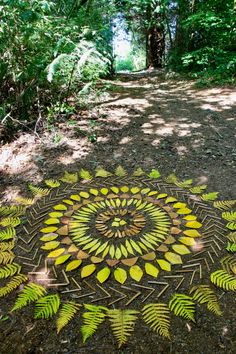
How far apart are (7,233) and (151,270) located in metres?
1.38

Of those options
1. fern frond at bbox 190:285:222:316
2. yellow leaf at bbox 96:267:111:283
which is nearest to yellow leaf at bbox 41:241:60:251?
yellow leaf at bbox 96:267:111:283

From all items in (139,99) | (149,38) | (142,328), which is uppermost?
(149,38)

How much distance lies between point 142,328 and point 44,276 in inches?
33.8

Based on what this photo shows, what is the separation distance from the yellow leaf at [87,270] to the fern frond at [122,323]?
1.27ft

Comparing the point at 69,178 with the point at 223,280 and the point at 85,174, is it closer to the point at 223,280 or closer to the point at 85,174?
the point at 85,174

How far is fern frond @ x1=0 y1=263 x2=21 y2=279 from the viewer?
90.4 inches

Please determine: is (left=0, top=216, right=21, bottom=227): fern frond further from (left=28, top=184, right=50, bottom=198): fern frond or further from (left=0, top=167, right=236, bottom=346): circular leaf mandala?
(left=28, top=184, right=50, bottom=198): fern frond

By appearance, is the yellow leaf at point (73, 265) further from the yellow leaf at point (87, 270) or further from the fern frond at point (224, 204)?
the fern frond at point (224, 204)

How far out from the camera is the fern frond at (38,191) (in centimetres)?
337

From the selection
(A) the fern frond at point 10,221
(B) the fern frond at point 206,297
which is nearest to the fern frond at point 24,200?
(A) the fern frond at point 10,221

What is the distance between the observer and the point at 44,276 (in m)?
Answer: 2.29

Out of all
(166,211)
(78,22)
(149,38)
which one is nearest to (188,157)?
(166,211)

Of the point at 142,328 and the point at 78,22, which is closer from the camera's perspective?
the point at 142,328

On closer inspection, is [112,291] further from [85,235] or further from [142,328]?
[85,235]
